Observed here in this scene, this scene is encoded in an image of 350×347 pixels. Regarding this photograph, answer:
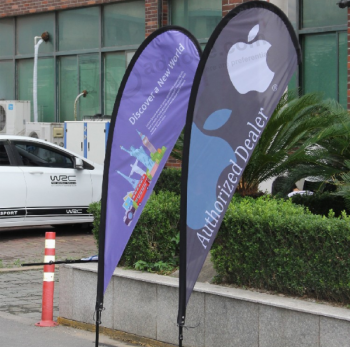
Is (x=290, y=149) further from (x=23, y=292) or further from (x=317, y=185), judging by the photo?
(x=23, y=292)

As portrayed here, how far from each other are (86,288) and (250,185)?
257 centimetres

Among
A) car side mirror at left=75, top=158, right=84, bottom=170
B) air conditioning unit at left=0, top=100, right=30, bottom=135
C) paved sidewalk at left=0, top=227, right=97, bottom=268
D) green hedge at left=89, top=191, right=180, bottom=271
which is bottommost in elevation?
paved sidewalk at left=0, top=227, right=97, bottom=268

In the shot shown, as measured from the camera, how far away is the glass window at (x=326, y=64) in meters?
13.8

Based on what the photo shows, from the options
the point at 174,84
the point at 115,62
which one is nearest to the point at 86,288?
the point at 174,84

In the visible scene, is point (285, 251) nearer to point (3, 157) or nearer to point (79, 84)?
point (3, 157)

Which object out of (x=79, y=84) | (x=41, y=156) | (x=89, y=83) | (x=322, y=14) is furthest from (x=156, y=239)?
(x=79, y=84)

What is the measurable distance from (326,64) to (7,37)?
9571 mm

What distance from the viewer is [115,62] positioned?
714 inches

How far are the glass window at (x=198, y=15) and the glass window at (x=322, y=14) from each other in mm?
2172

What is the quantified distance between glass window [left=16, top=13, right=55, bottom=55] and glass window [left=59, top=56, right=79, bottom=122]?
616 mm

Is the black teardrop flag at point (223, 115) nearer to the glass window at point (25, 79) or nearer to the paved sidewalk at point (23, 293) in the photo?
the paved sidewalk at point (23, 293)

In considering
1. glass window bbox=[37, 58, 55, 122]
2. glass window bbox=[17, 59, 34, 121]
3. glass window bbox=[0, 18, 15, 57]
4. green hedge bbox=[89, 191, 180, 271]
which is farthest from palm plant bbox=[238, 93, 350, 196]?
glass window bbox=[0, 18, 15, 57]

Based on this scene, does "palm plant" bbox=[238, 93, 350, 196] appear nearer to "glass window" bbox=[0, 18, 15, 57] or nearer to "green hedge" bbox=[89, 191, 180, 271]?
"green hedge" bbox=[89, 191, 180, 271]

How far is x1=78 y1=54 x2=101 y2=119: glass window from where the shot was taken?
60.6ft
